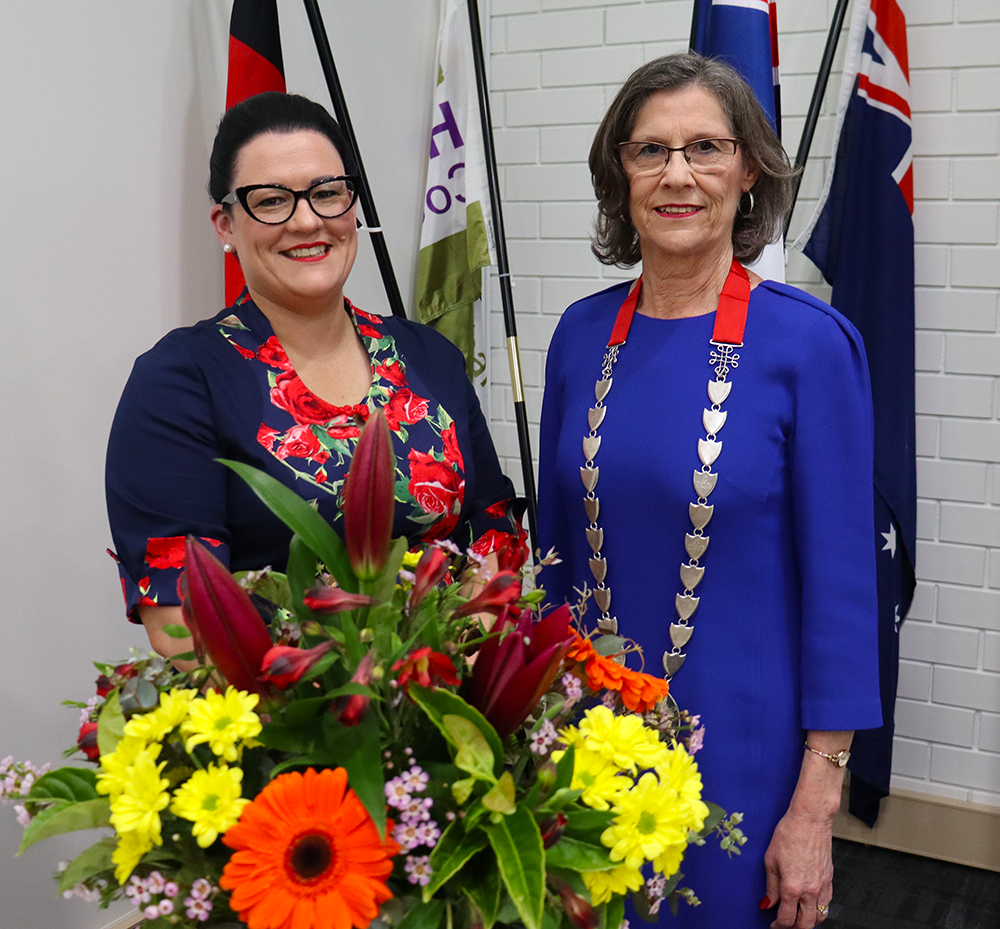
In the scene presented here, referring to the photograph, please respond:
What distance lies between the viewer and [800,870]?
1277 mm

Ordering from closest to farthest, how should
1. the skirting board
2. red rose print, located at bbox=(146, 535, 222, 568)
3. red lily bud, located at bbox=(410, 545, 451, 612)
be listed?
red lily bud, located at bbox=(410, 545, 451, 612) < red rose print, located at bbox=(146, 535, 222, 568) < the skirting board

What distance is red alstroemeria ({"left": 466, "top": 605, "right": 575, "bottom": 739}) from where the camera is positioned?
2.20 ft

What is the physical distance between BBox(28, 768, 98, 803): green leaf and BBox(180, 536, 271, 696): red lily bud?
14 centimetres

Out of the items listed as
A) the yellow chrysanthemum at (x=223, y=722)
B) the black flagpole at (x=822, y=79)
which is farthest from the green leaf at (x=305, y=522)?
the black flagpole at (x=822, y=79)

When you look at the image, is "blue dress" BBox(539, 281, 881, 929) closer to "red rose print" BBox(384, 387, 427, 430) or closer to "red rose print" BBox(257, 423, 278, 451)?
"red rose print" BBox(384, 387, 427, 430)

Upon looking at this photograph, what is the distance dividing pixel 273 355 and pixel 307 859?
2.84 feet

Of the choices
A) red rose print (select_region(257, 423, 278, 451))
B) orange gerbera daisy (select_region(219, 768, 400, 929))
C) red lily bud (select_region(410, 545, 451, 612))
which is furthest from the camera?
red rose print (select_region(257, 423, 278, 451))

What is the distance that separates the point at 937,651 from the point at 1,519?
2312 mm

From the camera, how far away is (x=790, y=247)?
269 centimetres

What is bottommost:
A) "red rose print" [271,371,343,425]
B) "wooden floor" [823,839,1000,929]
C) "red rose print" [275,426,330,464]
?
"wooden floor" [823,839,1000,929]

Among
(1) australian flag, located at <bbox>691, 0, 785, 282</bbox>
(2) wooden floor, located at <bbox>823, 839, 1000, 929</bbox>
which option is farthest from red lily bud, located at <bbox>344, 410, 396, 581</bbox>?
(2) wooden floor, located at <bbox>823, 839, 1000, 929</bbox>

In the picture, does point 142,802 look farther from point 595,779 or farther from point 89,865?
point 595,779

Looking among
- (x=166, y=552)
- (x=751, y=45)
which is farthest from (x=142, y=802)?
(x=751, y=45)

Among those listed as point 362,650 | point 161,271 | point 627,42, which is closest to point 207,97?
point 161,271
